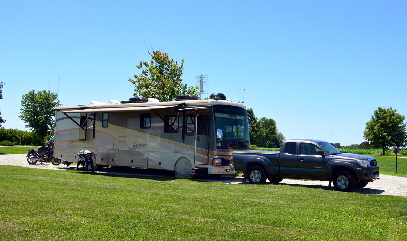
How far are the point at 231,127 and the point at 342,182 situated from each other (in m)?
5.23

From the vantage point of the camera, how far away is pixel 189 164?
1897 centimetres

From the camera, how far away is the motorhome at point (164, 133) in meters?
18.3

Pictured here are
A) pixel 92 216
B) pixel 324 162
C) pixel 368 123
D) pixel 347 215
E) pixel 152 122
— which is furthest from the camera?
pixel 368 123

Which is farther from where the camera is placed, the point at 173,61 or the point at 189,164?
the point at 173,61

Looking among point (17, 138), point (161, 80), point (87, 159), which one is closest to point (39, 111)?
point (17, 138)

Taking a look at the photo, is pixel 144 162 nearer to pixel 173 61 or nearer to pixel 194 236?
pixel 194 236

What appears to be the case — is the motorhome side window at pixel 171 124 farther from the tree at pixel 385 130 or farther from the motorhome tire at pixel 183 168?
the tree at pixel 385 130

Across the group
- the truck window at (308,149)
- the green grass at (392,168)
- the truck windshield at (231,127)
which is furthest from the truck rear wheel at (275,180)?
the green grass at (392,168)

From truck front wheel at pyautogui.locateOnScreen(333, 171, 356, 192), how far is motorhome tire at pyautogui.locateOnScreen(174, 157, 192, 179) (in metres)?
6.28

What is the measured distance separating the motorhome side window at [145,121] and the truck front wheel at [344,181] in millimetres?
9016

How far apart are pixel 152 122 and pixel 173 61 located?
20.4m

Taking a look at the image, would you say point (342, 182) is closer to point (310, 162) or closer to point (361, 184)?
point (361, 184)

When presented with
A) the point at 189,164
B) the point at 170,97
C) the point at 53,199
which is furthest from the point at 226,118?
the point at 170,97

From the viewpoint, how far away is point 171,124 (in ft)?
64.6
